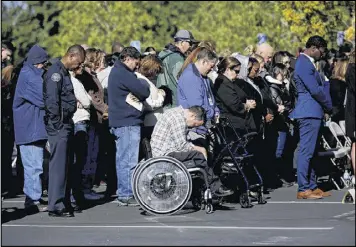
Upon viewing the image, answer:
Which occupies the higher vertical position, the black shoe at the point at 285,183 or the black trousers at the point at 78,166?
the black trousers at the point at 78,166

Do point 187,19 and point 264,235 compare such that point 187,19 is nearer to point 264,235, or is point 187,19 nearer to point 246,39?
point 246,39

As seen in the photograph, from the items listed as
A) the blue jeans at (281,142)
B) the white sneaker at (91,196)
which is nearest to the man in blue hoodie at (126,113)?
the white sneaker at (91,196)

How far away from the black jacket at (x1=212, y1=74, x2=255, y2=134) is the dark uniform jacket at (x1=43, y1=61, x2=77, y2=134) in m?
2.48

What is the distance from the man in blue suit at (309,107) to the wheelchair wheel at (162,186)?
228 centimetres

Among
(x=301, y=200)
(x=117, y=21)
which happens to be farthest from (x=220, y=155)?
(x=117, y=21)

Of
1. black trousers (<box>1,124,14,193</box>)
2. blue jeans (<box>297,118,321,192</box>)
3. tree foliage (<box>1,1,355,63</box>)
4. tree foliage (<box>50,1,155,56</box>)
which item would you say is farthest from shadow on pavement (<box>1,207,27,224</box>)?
tree foliage (<box>50,1,155,56</box>)

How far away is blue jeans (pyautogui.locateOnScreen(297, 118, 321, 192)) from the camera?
15.8 meters

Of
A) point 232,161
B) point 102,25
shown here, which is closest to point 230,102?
point 232,161

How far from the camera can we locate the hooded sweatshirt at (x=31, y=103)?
595 inches

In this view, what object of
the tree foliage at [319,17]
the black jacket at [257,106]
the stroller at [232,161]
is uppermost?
the tree foliage at [319,17]

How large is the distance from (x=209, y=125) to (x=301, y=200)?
1703mm

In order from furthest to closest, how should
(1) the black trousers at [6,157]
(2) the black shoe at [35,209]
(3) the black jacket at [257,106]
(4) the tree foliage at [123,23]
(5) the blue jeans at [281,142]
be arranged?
(4) the tree foliage at [123,23] < (5) the blue jeans at [281,142] < (1) the black trousers at [6,157] < (3) the black jacket at [257,106] < (2) the black shoe at [35,209]

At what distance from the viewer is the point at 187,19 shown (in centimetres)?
7506

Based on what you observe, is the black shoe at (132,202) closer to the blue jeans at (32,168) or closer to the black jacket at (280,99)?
the blue jeans at (32,168)
